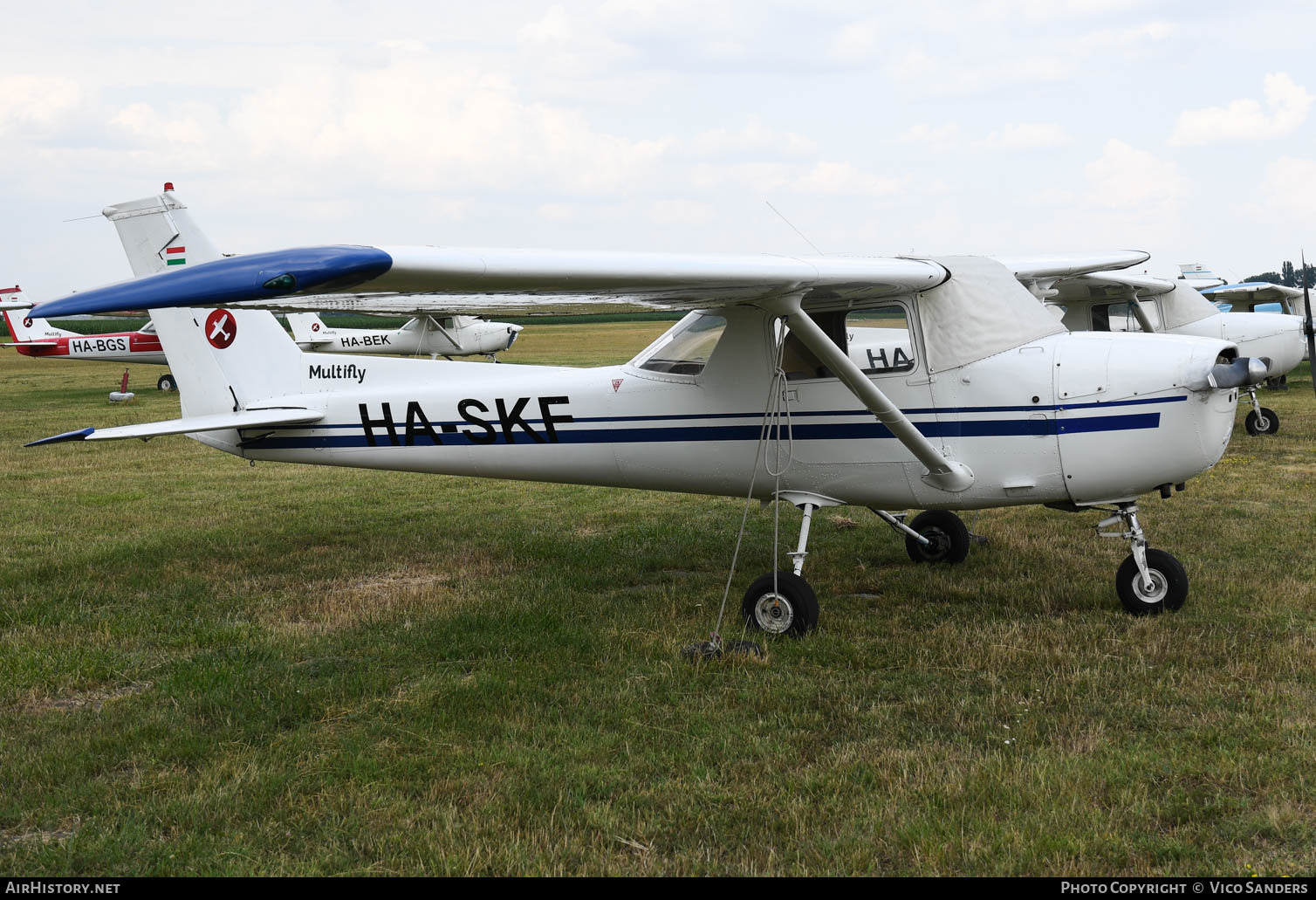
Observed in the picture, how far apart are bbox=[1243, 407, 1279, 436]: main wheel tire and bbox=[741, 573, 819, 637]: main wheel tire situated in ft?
39.3

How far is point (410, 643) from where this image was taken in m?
5.95

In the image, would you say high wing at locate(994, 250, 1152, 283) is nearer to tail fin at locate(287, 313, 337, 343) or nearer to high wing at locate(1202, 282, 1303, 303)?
high wing at locate(1202, 282, 1303, 303)

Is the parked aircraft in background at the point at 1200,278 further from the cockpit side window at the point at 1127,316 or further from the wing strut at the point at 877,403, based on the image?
the wing strut at the point at 877,403

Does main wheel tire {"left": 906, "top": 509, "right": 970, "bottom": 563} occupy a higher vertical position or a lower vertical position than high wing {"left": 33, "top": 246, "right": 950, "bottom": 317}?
lower

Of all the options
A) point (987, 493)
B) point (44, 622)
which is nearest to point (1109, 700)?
point (987, 493)

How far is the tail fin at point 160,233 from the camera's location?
8.32m

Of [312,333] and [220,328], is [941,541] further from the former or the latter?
[312,333]

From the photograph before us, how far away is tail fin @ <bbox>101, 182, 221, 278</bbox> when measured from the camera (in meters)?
8.32

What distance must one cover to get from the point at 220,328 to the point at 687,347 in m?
4.16

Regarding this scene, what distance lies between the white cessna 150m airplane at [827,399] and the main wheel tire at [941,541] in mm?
256

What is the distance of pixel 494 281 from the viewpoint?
4633 mm

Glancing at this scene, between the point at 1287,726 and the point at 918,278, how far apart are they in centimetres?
297

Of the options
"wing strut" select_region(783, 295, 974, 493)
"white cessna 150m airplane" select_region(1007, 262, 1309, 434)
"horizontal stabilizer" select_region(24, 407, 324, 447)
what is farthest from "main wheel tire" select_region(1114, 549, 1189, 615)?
"horizontal stabilizer" select_region(24, 407, 324, 447)

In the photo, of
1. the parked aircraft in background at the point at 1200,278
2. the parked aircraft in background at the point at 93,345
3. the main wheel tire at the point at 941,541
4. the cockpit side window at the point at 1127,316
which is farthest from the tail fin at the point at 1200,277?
the parked aircraft in background at the point at 93,345
